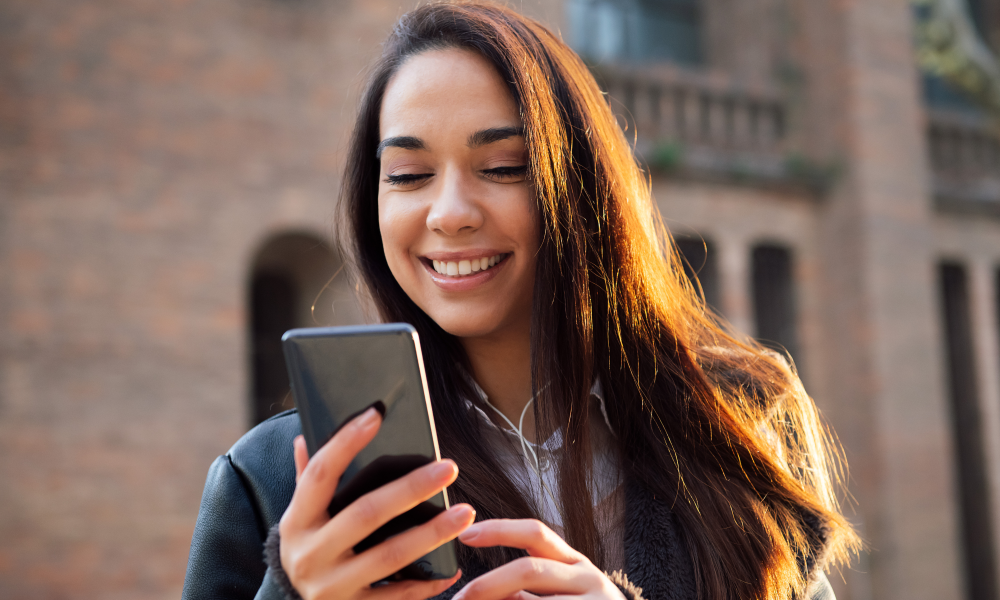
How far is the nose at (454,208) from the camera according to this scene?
4.71ft

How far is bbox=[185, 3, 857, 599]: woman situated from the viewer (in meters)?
1.42

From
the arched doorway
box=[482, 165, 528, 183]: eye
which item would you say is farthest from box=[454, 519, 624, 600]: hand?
the arched doorway

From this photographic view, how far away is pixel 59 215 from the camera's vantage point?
6.34 meters

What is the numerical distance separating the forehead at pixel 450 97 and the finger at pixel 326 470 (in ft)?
2.27

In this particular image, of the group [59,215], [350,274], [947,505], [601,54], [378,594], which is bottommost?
[947,505]

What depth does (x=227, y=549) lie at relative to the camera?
4.38 feet

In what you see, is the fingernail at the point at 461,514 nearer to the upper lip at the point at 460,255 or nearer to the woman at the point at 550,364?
the woman at the point at 550,364

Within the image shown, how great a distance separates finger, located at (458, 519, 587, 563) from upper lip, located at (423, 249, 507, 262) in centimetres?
57

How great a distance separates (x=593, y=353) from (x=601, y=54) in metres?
8.15

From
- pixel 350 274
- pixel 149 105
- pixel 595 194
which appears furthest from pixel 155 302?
pixel 595 194

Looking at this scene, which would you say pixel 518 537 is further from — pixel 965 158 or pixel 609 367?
pixel 965 158

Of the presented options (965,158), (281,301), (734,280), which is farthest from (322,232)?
(965,158)

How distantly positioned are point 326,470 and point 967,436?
11.2m

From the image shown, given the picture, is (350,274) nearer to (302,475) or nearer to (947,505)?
(302,475)
